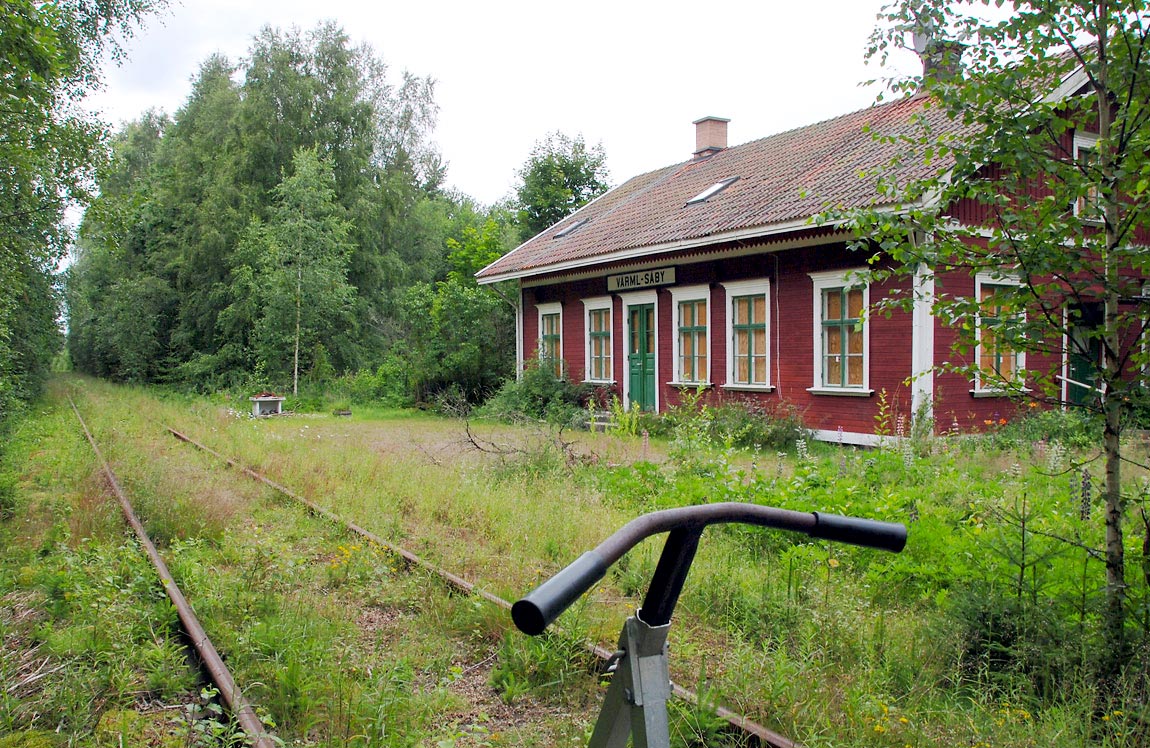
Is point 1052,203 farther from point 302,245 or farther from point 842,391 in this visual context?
point 302,245

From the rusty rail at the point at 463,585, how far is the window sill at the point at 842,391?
871 centimetres

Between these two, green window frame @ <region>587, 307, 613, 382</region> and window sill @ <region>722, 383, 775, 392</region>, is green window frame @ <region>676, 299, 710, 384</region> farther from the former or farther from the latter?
green window frame @ <region>587, 307, 613, 382</region>

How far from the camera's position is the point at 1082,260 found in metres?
3.93

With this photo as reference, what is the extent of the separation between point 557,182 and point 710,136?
10396 mm

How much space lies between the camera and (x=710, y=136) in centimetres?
2300

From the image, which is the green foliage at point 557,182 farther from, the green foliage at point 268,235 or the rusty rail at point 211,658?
the rusty rail at point 211,658

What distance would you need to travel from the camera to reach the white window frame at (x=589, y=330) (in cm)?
1909

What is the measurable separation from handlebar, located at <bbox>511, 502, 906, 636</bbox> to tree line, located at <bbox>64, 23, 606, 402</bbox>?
22.3 metres

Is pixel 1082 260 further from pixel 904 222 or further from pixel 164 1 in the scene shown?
pixel 164 1

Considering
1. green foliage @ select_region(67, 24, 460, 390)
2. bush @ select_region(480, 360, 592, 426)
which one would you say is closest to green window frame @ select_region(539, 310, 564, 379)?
bush @ select_region(480, 360, 592, 426)

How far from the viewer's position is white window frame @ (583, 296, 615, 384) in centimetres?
1909

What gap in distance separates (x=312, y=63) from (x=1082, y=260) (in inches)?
1311

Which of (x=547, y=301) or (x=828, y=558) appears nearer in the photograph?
(x=828, y=558)

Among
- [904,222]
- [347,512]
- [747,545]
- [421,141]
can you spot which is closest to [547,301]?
[347,512]
